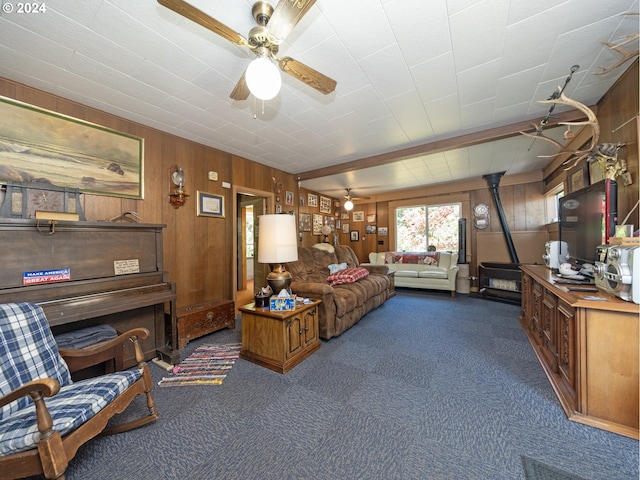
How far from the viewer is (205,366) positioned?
2252mm

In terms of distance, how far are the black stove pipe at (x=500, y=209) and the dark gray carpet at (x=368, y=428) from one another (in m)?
3.17

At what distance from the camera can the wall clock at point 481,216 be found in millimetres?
5348

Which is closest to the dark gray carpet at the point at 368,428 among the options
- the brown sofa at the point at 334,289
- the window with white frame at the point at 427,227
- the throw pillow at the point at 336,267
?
the brown sofa at the point at 334,289

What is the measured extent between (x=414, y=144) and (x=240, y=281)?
4570 mm

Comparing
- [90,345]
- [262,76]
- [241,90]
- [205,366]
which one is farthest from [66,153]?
[205,366]

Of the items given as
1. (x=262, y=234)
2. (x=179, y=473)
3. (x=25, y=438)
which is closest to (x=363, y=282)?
(x=262, y=234)

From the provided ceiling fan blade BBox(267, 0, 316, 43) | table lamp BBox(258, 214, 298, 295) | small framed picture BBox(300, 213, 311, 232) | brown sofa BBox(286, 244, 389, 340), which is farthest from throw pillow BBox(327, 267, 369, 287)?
ceiling fan blade BBox(267, 0, 316, 43)

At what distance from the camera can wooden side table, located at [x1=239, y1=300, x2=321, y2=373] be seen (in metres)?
2.15

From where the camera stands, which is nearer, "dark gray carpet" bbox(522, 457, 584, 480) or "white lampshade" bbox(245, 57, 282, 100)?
"dark gray carpet" bbox(522, 457, 584, 480)

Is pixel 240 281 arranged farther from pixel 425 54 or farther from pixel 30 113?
pixel 425 54

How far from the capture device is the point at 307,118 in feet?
8.64

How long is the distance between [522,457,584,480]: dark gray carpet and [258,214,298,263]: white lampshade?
6.58 ft

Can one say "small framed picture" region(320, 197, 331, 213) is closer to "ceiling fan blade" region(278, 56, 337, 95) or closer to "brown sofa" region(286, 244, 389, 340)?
"brown sofa" region(286, 244, 389, 340)

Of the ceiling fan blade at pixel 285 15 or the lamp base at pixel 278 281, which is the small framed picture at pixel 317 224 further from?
the ceiling fan blade at pixel 285 15
